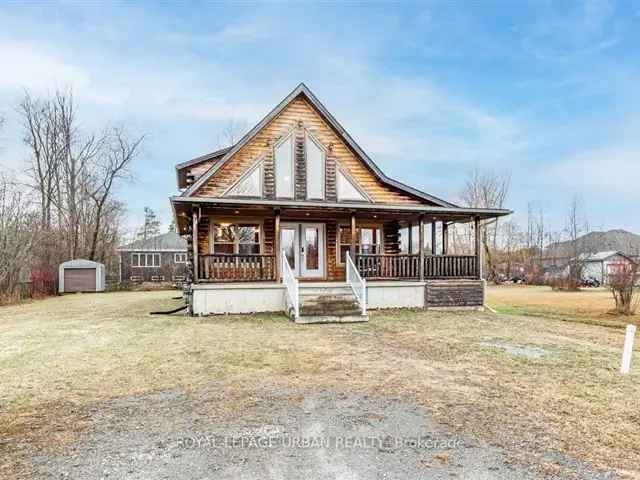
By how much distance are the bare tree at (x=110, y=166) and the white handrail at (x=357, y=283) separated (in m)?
29.2

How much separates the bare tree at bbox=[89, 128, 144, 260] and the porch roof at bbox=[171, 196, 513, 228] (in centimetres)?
2422

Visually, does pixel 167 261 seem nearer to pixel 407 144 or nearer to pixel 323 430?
pixel 407 144

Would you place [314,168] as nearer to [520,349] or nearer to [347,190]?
[347,190]

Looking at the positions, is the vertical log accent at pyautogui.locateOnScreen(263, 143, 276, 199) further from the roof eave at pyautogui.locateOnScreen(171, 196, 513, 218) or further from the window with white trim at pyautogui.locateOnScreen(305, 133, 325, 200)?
the roof eave at pyautogui.locateOnScreen(171, 196, 513, 218)

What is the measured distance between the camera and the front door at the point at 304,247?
1623 cm

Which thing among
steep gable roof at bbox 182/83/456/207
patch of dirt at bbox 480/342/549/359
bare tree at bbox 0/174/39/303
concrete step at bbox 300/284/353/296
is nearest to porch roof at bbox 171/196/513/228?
steep gable roof at bbox 182/83/456/207

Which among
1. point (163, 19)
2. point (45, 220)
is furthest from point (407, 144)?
point (45, 220)

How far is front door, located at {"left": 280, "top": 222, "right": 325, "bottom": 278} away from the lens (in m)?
16.2

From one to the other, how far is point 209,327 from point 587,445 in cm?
891

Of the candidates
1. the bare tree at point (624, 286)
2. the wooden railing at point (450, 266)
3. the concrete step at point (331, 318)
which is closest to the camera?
the concrete step at point (331, 318)

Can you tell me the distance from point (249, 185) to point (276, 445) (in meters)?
12.0

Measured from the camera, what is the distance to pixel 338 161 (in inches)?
645

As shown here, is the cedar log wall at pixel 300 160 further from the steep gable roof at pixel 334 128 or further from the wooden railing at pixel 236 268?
the wooden railing at pixel 236 268

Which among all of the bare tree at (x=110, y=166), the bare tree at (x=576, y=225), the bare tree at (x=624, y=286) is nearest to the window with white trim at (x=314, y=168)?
the bare tree at (x=624, y=286)
